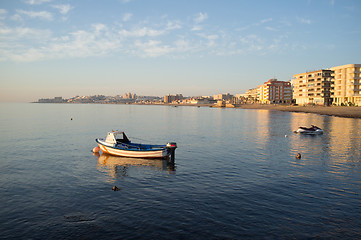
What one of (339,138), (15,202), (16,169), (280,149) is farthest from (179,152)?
(339,138)

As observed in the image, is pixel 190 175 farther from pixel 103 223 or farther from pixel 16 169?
pixel 16 169

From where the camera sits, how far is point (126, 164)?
3628 cm

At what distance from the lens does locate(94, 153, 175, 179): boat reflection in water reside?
107 ft

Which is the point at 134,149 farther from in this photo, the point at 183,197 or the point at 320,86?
the point at 320,86

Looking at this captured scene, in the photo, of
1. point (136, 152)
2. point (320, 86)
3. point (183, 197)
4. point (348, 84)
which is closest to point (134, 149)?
point (136, 152)

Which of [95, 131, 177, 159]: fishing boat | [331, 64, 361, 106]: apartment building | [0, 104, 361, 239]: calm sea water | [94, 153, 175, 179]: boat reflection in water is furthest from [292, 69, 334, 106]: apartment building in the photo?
[94, 153, 175, 179]: boat reflection in water

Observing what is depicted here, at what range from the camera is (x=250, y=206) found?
20812 mm

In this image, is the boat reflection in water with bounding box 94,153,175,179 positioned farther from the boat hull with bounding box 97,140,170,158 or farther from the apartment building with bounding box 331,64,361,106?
the apartment building with bounding box 331,64,361,106

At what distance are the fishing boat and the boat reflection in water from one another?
2.41 feet

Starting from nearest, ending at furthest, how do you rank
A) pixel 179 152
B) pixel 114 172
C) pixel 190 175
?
1. pixel 190 175
2. pixel 114 172
3. pixel 179 152

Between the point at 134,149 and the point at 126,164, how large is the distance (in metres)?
3.29

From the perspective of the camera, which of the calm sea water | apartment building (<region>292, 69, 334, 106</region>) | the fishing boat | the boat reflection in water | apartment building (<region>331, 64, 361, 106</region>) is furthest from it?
apartment building (<region>292, 69, 334, 106</region>)

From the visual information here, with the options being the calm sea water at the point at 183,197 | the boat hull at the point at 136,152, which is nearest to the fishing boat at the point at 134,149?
the boat hull at the point at 136,152

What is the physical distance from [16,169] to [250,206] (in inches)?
1135
